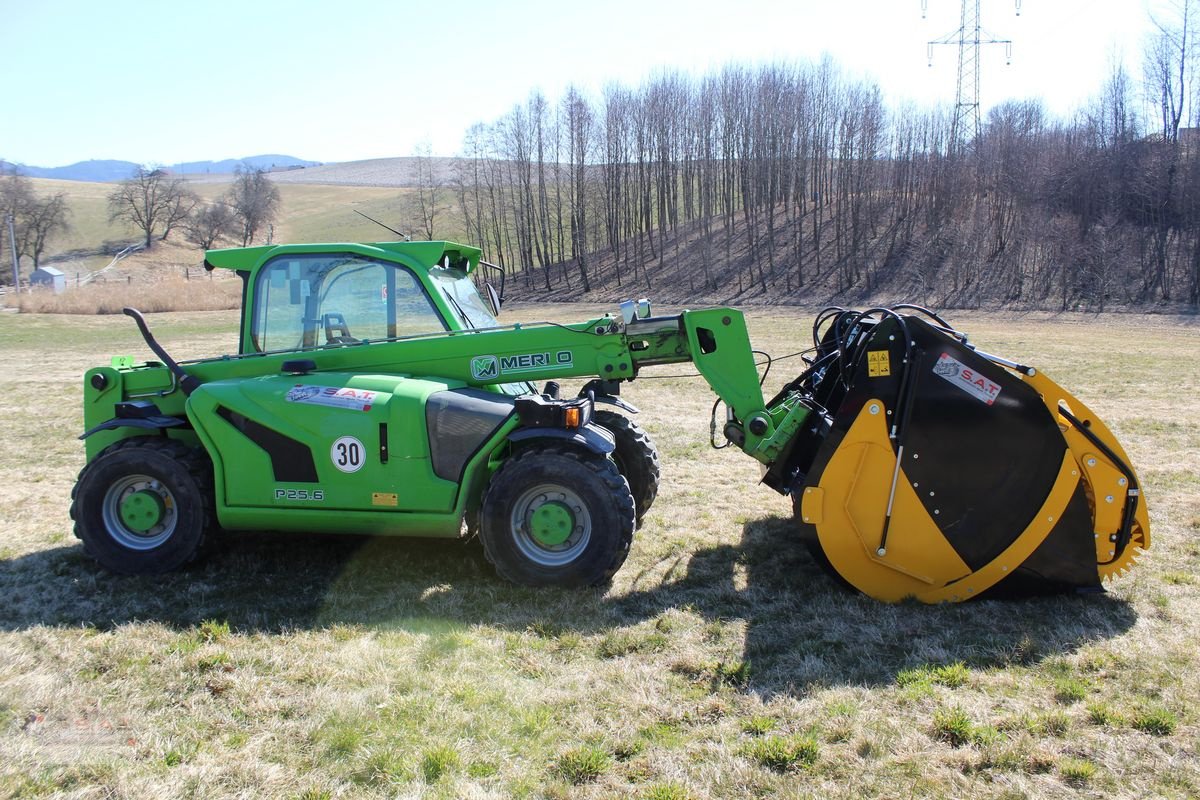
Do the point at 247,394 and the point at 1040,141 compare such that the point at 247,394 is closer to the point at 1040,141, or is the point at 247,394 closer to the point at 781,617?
the point at 781,617

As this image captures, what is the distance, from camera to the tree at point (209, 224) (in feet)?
272

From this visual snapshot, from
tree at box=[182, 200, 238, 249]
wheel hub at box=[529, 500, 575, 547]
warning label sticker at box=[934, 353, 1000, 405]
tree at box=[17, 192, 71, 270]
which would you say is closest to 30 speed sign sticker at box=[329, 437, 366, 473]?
wheel hub at box=[529, 500, 575, 547]

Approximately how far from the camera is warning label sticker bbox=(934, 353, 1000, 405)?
210 inches

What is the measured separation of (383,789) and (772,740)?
5.60ft

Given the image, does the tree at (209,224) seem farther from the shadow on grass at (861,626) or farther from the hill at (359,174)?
the shadow on grass at (861,626)

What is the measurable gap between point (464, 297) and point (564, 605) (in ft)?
8.84

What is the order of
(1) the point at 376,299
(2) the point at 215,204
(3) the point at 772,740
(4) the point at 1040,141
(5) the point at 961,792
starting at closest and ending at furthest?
(5) the point at 961,792 → (3) the point at 772,740 → (1) the point at 376,299 → (4) the point at 1040,141 → (2) the point at 215,204

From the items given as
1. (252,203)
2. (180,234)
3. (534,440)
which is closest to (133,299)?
(252,203)

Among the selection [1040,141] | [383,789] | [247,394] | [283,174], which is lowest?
[383,789]

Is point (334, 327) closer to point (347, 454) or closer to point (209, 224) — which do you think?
point (347, 454)

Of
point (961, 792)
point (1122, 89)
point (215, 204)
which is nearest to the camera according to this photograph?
point (961, 792)

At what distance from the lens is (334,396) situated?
5.88m

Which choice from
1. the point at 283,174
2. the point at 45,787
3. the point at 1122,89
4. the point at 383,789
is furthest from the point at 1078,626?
the point at 283,174

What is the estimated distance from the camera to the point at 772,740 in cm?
391
